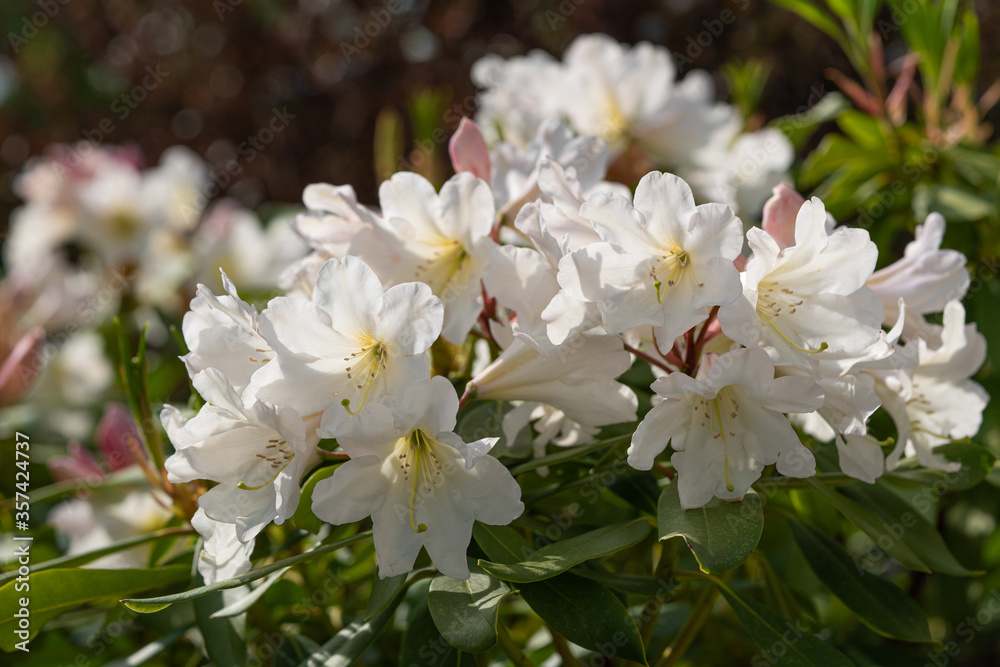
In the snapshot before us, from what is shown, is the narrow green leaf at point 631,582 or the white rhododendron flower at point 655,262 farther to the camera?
the narrow green leaf at point 631,582

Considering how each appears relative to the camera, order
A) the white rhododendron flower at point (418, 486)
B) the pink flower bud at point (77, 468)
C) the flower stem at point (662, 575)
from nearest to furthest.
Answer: the white rhododendron flower at point (418, 486) → the flower stem at point (662, 575) → the pink flower bud at point (77, 468)

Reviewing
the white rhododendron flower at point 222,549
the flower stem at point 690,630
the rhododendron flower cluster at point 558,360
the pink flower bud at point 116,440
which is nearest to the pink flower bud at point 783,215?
the rhododendron flower cluster at point 558,360

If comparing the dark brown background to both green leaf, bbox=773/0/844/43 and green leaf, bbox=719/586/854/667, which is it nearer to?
green leaf, bbox=773/0/844/43

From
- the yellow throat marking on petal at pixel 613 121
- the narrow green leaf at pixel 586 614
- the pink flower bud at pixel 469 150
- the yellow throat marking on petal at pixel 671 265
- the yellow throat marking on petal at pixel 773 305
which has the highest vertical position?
the pink flower bud at pixel 469 150

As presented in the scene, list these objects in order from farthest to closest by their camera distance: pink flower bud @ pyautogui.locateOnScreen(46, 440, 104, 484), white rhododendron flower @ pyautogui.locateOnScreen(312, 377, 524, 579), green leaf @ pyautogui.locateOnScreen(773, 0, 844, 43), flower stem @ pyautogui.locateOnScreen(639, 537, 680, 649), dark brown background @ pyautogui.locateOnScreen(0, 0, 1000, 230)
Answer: dark brown background @ pyautogui.locateOnScreen(0, 0, 1000, 230) → green leaf @ pyautogui.locateOnScreen(773, 0, 844, 43) → pink flower bud @ pyautogui.locateOnScreen(46, 440, 104, 484) → flower stem @ pyautogui.locateOnScreen(639, 537, 680, 649) → white rhododendron flower @ pyautogui.locateOnScreen(312, 377, 524, 579)

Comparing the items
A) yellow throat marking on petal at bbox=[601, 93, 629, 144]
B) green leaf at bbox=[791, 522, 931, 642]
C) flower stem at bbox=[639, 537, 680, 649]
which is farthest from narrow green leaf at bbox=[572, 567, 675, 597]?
yellow throat marking on petal at bbox=[601, 93, 629, 144]

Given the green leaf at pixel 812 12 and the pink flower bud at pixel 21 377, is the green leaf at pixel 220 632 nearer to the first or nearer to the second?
the pink flower bud at pixel 21 377

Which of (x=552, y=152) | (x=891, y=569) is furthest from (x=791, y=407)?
(x=891, y=569)
